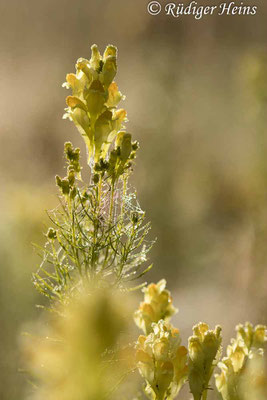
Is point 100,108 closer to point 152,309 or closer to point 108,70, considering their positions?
point 108,70

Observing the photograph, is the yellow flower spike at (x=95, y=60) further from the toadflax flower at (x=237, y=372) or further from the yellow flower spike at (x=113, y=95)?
the toadflax flower at (x=237, y=372)

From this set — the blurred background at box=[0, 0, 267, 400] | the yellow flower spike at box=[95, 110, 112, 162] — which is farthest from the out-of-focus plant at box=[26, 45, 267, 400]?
the blurred background at box=[0, 0, 267, 400]

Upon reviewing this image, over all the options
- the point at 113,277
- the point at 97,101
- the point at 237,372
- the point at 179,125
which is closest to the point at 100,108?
the point at 97,101

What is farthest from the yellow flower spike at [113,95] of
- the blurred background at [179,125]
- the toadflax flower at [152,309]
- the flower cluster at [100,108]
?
the blurred background at [179,125]

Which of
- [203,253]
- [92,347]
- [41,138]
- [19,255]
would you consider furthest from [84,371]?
[203,253]

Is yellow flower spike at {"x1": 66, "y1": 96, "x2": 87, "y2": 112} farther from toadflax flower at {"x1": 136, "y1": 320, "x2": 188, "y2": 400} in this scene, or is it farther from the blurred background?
the blurred background

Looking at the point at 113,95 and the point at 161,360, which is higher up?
the point at 113,95
